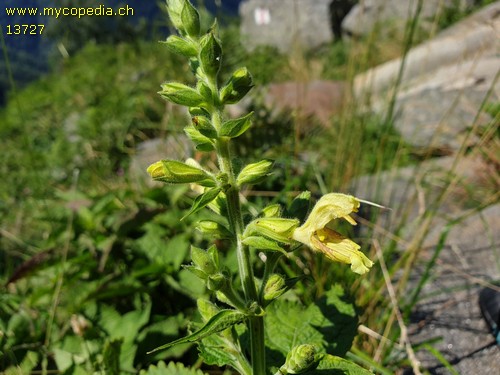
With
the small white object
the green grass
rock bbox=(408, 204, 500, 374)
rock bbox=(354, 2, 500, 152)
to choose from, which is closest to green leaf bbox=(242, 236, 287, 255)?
the green grass

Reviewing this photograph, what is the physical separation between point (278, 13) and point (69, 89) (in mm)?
5732

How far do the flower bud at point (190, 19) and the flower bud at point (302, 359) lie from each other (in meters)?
0.70

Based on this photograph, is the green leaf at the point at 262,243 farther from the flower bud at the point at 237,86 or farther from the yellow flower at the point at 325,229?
the flower bud at the point at 237,86

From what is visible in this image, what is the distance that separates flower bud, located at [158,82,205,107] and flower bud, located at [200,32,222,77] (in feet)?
0.18

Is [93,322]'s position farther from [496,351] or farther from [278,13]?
[278,13]

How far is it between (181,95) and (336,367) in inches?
26.2

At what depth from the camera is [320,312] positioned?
1.25m

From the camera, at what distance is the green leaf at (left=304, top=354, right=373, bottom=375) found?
3.22 feet

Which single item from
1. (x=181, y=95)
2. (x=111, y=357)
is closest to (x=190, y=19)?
(x=181, y=95)

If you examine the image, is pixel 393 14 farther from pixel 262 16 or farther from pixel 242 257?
pixel 242 257

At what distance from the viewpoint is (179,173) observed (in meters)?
0.98

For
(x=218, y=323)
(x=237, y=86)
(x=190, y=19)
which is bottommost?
(x=218, y=323)

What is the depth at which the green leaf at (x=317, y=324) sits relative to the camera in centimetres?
117

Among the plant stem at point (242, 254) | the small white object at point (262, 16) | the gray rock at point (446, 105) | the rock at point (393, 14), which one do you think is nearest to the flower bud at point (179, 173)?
the plant stem at point (242, 254)
